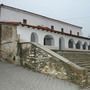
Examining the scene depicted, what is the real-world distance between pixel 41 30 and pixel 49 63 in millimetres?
10011

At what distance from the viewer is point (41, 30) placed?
812 inches

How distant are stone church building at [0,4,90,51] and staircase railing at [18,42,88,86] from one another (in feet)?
7.76

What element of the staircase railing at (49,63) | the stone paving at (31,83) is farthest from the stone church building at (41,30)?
the stone paving at (31,83)

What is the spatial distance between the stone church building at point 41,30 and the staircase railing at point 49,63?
2366 mm

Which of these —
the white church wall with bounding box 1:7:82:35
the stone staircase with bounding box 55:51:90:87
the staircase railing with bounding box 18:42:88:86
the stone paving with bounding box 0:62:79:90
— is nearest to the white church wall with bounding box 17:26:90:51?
the staircase railing with bounding box 18:42:88:86

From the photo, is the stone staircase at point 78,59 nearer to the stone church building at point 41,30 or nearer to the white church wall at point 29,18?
the stone church building at point 41,30

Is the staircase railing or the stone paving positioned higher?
the staircase railing

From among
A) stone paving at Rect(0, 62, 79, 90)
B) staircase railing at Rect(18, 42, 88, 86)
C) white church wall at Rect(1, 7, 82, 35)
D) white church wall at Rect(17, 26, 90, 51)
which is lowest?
stone paving at Rect(0, 62, 79, 90)

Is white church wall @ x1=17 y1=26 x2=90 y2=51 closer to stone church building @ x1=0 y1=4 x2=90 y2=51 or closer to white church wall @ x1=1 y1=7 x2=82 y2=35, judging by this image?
stone church building @ x1=0 y1=4 x2=90 y2=51

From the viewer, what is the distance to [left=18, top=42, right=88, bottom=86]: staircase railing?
373 inches

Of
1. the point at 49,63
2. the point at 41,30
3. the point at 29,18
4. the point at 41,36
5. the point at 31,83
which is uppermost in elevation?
the point at 29,18

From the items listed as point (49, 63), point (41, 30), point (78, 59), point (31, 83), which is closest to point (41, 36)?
point (41, 30)

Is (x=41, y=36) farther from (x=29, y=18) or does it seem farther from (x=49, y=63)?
(x=29, y=18)

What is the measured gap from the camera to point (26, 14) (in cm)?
2980
